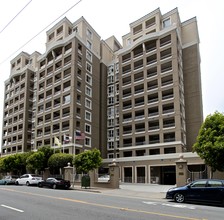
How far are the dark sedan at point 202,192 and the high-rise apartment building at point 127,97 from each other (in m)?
28.7

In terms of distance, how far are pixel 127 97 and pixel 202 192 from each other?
44.2m

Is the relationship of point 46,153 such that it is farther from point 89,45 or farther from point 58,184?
point 89,45

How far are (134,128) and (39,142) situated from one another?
21434 mm

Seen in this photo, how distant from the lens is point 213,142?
25.4m

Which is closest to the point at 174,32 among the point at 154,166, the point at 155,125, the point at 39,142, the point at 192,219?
the point at 155,125

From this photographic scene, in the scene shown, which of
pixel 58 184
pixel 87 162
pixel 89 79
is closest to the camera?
pixel 58 184

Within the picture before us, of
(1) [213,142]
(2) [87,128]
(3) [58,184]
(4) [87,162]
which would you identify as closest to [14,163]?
(2) [87,128]

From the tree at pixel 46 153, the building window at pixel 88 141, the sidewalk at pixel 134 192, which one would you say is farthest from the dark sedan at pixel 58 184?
the building window at pixel 88 141

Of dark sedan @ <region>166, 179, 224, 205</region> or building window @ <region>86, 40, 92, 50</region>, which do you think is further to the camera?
building window @ <region>86, 40, 92, 50</region>

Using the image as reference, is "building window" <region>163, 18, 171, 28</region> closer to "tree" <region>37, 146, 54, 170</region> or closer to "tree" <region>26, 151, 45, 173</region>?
"tree" <region>37, 146, 54, 170</region>

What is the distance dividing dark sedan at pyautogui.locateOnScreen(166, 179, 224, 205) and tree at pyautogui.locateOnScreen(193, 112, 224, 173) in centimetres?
Answer: 860

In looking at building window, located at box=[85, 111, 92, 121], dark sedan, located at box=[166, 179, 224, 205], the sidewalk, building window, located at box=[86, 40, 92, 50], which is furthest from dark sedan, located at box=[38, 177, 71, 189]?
building window, located at box=[86, 40, 92, 50]

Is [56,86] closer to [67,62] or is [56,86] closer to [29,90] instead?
[67,62]

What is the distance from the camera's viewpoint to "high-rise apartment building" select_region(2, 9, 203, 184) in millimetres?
52031
